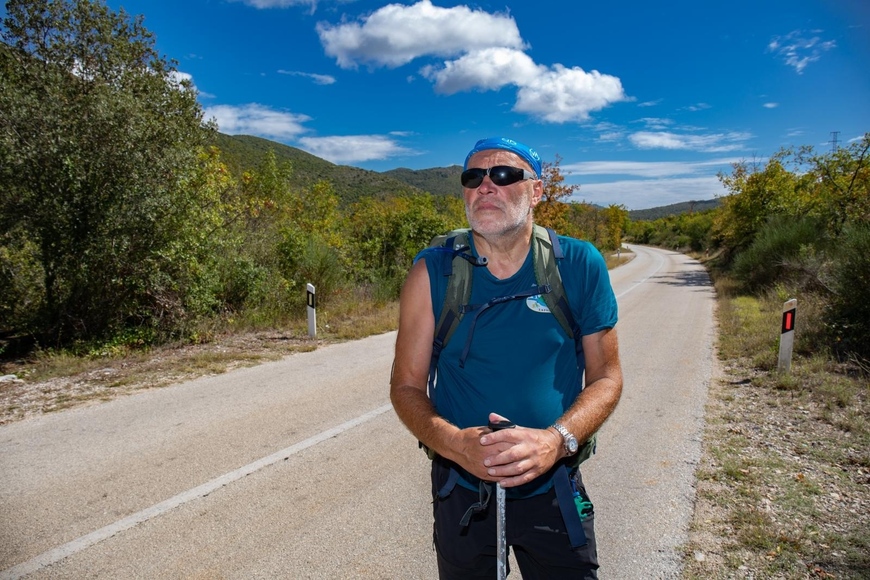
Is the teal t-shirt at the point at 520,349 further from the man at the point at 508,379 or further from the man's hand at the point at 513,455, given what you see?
the man's hand at the point at 513,455

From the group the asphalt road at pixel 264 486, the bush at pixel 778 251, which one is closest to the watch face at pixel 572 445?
the asphalt road at pixel 264 486

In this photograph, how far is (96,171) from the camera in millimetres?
7734

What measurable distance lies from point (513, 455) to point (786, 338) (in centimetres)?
720

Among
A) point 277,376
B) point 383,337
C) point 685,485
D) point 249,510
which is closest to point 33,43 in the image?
point 277,376

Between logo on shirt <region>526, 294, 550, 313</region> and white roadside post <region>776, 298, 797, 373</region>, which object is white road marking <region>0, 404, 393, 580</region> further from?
white roadside post <region>776, 298, 797, 373</region>

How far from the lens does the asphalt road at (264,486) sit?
2.98 meters

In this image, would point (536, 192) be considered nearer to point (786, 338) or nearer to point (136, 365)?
point (786, 338)

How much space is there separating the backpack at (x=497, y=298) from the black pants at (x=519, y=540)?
7.8 inches

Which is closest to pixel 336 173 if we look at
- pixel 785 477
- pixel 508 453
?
pixel 785 477

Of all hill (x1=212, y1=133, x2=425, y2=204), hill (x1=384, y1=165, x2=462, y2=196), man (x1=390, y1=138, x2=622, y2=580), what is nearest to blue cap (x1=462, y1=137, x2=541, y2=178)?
man (x1=390, y1=138, x2=622, y2=580)

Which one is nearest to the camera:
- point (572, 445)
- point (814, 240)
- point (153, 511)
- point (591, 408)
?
point (572, 445)

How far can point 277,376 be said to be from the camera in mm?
6887

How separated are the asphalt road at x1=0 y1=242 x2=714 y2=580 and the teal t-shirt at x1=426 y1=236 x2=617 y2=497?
5.52 feet

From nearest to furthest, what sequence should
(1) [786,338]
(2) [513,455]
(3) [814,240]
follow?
(2) [513,455]
(1) [786,338]
(3) [814,240]
